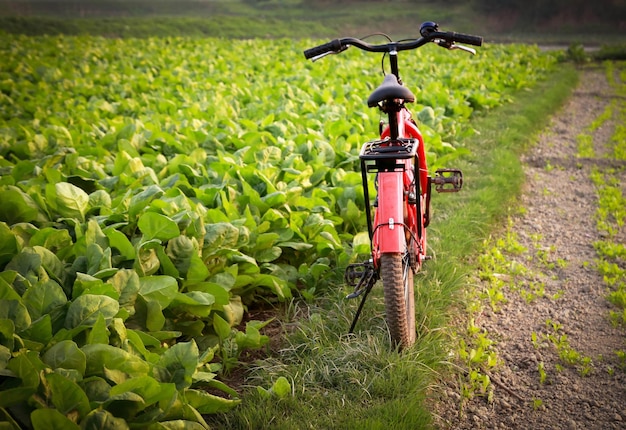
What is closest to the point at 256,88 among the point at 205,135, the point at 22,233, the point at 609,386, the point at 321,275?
the point at 205,135

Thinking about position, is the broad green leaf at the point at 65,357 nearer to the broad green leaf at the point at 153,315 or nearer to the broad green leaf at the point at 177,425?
the broad green leaf at the point at 177,425

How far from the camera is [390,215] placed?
2.88 metres

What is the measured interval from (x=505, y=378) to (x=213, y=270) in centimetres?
166

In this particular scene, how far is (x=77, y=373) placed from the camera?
2305mm

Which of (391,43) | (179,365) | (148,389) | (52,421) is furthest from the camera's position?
(391,43)

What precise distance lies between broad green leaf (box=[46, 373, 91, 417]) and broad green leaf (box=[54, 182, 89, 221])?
1692 millimetres

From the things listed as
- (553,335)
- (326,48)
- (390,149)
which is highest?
(326,48)

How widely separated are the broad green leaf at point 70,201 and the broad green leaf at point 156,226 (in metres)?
0.64

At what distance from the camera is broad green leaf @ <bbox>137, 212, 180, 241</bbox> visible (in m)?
3.25

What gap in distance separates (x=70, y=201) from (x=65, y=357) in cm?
154

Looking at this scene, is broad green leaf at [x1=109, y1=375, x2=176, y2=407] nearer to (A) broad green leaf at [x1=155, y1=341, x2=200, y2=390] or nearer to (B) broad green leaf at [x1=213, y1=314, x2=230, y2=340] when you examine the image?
(A) broad green leaf at [x1=155, y1=341, x2=200, y2=390]

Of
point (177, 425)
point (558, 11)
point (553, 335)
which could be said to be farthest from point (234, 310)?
point (558, 11)

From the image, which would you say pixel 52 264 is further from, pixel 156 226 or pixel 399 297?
pixel 399 297

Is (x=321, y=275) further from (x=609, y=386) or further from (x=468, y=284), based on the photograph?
(x=609, y=386)
